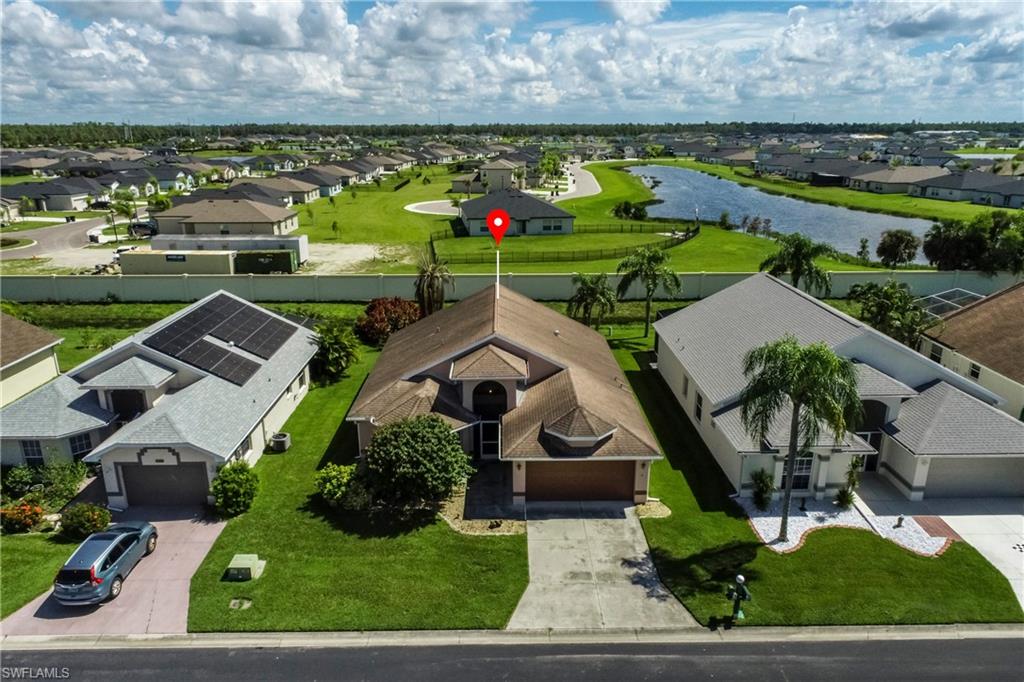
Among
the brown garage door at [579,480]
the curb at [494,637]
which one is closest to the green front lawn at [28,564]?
the curb at [494,637]

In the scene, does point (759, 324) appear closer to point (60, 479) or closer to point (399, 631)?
point (399, 631)

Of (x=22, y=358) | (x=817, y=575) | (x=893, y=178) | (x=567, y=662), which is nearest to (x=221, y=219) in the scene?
(x=22, y=358)

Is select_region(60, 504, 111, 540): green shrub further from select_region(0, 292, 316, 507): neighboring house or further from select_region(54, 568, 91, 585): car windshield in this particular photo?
select_region(54, 568, 91, 585): car windshield

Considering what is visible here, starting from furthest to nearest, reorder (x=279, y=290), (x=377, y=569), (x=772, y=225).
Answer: (x=772, y=225), (x=279, y=290), (x=377, y=569)

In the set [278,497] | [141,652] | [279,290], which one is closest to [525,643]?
[141,652]

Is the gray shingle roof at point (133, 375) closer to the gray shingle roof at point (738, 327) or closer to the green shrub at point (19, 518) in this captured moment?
the green shrub at point (19, 518)

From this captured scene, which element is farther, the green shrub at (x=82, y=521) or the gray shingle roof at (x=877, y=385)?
the gray shingle roof at (x=877, y=385)
